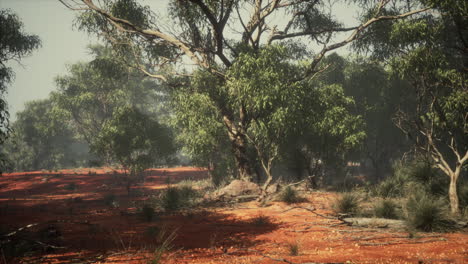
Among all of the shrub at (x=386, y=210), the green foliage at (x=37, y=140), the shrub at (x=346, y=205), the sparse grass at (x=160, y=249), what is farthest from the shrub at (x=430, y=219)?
the green foliage at (x=37, y=140)

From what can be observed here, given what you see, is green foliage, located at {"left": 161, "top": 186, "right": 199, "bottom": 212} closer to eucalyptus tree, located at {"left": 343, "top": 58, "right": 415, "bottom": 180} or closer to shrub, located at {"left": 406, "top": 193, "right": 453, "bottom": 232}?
shrub, located at {"left": 406, "top": 193, "right": 453, "bottom": 232}

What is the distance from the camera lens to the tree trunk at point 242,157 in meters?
16.5

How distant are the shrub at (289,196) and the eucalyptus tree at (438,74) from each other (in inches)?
224

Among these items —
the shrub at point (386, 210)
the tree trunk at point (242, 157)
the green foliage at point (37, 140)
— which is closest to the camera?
the shrub at point (386, 210)

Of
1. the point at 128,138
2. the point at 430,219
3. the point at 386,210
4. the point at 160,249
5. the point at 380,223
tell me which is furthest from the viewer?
the point at 128,138

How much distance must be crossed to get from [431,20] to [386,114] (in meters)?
7.84

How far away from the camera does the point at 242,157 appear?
1675 centimetres

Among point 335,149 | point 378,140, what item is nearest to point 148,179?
point 335,149

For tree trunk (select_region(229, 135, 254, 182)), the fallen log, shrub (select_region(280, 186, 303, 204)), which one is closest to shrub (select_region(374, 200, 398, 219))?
the fallen log

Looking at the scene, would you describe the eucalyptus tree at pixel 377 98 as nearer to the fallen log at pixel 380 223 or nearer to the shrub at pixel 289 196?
the shrub at pixel 289 196

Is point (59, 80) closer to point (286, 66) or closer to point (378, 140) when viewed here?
point (286, 66)

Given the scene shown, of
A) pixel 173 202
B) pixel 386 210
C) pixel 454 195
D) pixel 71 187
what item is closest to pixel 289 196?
pixel 386 210

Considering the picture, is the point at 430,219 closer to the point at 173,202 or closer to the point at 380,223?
the point at 380,223

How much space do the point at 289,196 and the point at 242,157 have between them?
4116mm
